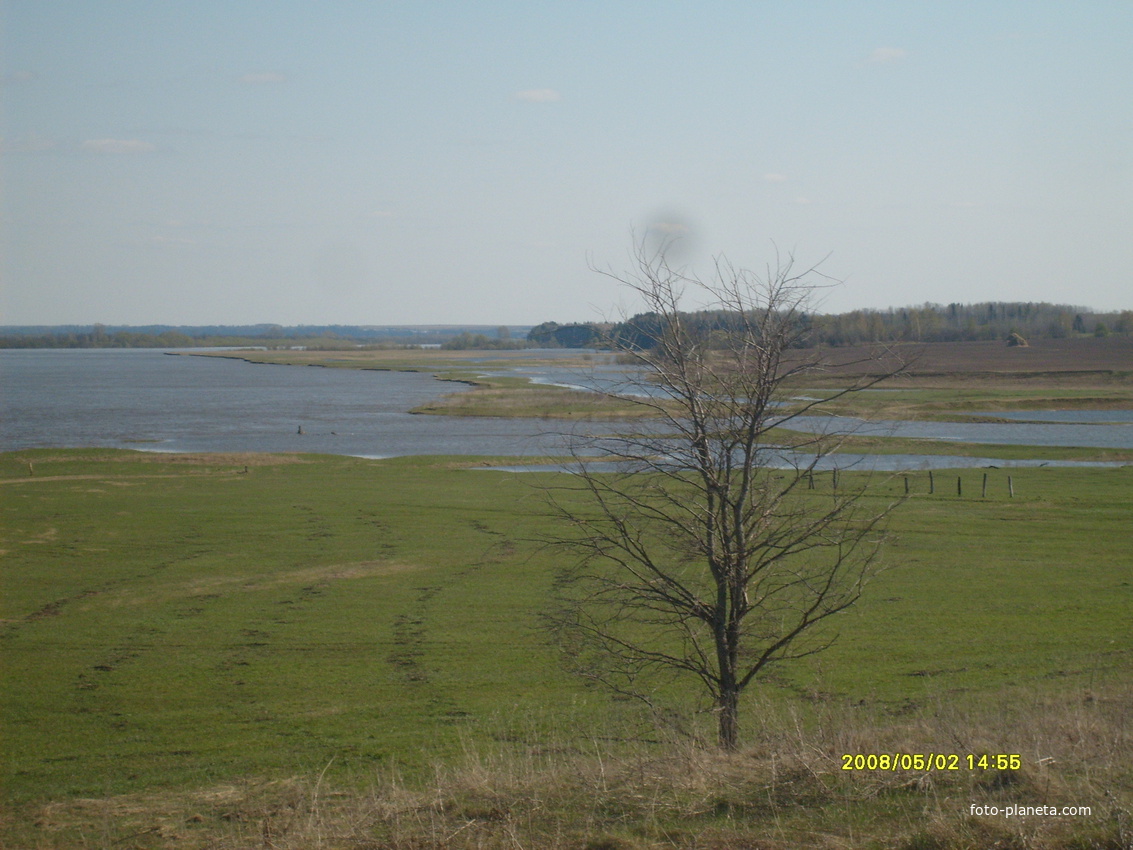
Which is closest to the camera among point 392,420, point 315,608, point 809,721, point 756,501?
point 756,501

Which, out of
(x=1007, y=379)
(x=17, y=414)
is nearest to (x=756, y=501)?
(x=17, y=414)

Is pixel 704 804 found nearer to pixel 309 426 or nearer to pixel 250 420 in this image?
pixel 309 426

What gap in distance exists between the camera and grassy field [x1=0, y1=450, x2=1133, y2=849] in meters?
7.14

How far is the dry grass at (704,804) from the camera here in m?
6.44

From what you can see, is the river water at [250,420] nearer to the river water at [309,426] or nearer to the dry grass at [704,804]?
the river water at [309,426]

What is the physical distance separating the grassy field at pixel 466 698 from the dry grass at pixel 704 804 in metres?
0.03

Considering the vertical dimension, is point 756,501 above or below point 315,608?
above

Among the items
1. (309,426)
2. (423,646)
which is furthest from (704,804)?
(309,426)

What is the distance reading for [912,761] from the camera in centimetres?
772

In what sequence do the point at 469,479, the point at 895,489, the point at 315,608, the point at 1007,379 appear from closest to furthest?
the point at 315,608 → the point at 895,489 → the point at 469,479 → the point at 1007,379

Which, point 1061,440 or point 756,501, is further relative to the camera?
point 1061,440

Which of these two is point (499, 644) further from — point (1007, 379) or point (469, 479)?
point (1007, 379)

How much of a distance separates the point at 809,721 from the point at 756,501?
11.8 feet

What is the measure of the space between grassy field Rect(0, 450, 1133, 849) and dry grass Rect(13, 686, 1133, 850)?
0.03 m
